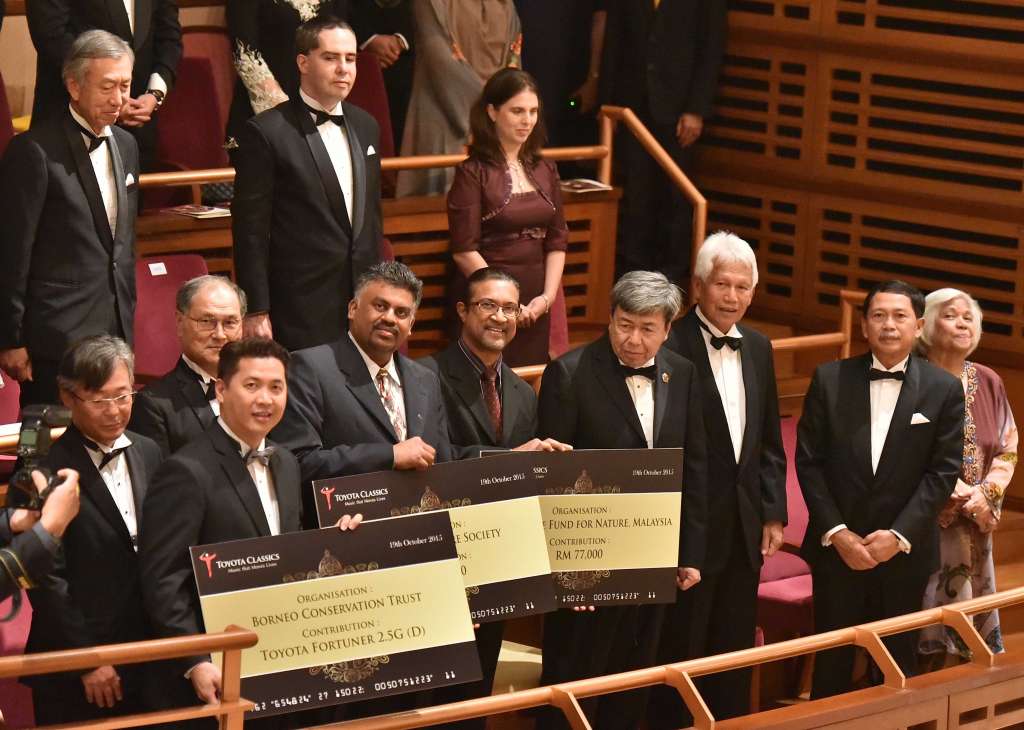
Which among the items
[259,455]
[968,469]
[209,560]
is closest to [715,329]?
[968,469]

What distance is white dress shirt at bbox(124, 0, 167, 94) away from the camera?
21.1 feet

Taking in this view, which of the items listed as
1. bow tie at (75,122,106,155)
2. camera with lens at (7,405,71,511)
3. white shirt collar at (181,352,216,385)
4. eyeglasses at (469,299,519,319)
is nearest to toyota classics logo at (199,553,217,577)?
camera with lens at (7,405,71,511)

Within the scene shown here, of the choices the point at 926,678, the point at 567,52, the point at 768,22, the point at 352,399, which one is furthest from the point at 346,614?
the point at 768,22

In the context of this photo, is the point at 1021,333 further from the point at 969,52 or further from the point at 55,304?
the point at 55,304

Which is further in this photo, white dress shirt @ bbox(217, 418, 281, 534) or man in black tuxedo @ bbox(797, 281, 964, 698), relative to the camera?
man in black tuxedo @ bbox(797, 281, 964, 698)

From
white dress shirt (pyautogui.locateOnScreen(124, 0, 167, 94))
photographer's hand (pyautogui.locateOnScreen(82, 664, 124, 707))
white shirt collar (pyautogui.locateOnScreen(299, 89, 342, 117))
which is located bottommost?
photographer's hand (pyautogui.locateOnScreen(82, 664, 124, 707))

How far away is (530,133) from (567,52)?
1.84m

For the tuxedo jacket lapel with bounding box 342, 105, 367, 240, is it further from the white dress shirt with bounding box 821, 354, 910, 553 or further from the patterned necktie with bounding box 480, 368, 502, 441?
the white dress shirt with bounding box 821, 354, 910, 553

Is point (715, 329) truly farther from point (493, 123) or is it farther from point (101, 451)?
point (101, 451)

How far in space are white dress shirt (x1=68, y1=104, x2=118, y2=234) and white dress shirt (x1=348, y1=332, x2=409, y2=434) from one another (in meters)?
1.01

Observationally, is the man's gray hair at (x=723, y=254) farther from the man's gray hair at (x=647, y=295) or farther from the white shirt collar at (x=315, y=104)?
the white shirt collar at (x=315, y=104)

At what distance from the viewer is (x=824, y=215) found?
332 inches

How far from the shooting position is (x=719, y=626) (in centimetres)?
546

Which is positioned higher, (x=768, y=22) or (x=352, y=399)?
(x=768, y=22)
